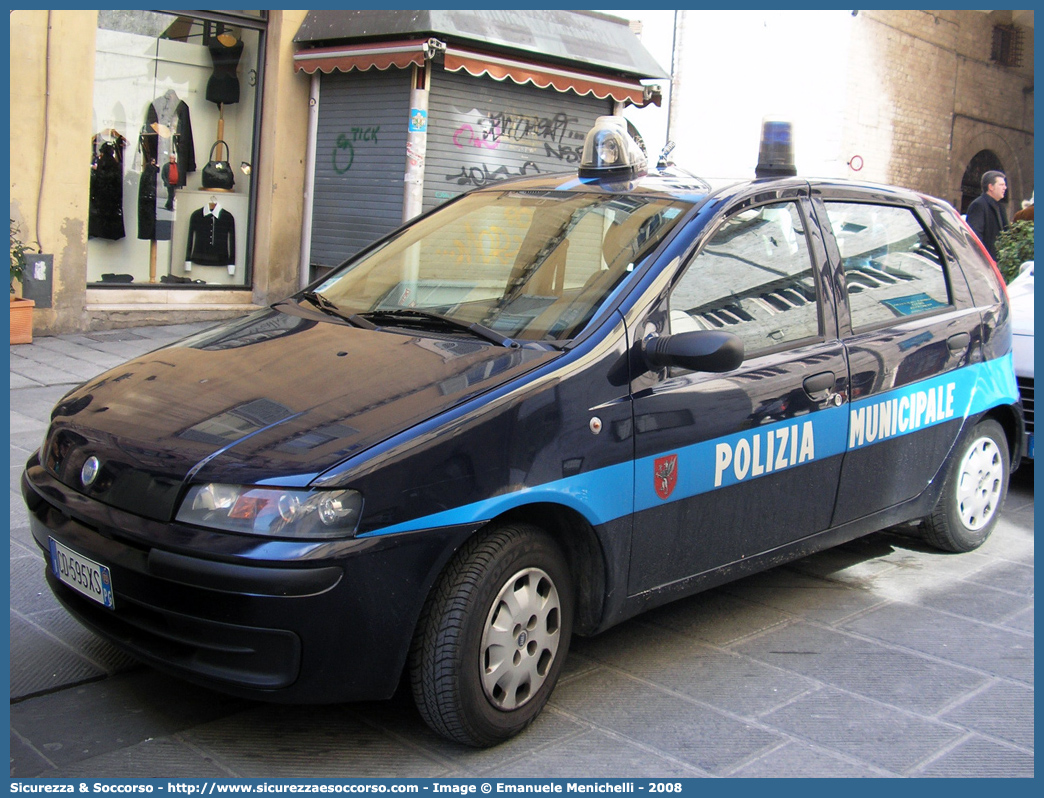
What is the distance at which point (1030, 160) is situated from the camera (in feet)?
70.1

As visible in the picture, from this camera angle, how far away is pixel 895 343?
166 inches

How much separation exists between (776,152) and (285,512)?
2.55 metres

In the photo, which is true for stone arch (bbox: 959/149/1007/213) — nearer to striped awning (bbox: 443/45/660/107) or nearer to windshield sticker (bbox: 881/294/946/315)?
striped awning (bbox: 443/45/660/107)

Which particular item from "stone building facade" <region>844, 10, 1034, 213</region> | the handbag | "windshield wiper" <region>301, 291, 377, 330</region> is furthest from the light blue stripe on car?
"stone building facade" <region>844, 10, 1034, 213</region>

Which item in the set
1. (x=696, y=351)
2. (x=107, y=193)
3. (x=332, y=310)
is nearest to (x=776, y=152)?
(x=696, y=351)

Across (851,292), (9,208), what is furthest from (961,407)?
(9,208)

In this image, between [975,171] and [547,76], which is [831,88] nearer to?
[975,171]

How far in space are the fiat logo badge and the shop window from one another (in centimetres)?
803

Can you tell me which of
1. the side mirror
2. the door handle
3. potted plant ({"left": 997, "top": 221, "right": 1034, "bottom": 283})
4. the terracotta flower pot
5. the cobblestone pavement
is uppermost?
potted plant ({"left": 997, "top": 221, "right": 1034, "bottom": 283})

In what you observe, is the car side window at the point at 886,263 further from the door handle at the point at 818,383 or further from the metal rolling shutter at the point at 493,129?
the metal rolling shutter at the point at 493,129

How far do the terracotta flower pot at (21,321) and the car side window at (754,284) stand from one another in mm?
7010

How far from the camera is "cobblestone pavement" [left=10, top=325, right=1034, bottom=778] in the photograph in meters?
2.96
